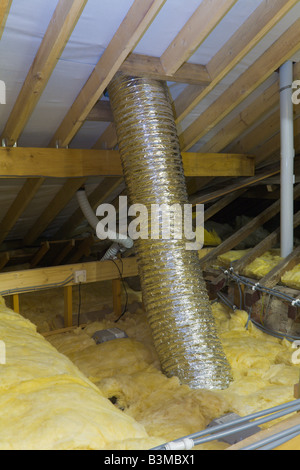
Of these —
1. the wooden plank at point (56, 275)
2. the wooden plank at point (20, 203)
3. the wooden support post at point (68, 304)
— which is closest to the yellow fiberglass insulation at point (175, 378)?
the wooden support post at point (68, 304)

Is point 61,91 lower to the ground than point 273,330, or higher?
higher

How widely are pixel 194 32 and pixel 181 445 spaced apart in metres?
2.10

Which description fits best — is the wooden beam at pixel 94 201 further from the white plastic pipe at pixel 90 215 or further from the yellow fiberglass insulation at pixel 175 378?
the yellow fiberglass insulation at pixel 175 378

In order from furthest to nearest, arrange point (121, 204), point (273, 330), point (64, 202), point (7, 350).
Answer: point (121, 204) → point (64, 202) → point (273, 330) → point (7, 350)

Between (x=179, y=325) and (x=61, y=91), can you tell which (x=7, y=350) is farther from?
(x=61, y=91)

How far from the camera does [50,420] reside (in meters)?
1.02

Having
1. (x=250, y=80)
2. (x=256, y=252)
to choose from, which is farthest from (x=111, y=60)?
(x=256, y=252)

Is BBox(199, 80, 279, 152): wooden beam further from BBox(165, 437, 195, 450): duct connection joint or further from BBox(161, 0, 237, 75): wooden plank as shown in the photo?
BBox(165, 437, 195, 450): duct connection joint

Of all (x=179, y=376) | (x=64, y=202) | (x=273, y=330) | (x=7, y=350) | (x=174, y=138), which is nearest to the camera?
(x=7, y=350)

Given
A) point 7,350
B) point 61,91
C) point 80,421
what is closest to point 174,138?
point 61,91

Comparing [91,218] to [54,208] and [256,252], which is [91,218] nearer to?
[54,208]

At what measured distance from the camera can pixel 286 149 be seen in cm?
→ 304

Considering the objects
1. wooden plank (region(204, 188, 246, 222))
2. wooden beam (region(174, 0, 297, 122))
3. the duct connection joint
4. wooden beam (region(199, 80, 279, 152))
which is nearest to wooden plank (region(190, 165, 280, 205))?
wooden plank (region(204, 188, 246, 222))
